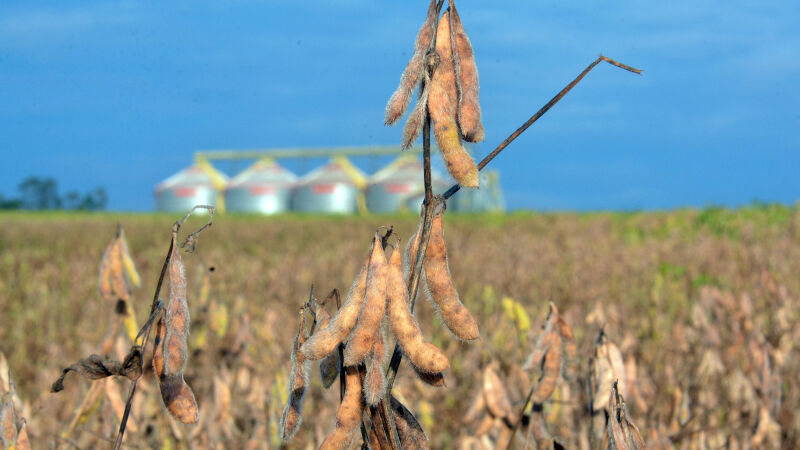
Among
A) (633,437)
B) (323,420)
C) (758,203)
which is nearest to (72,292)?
(323,420)

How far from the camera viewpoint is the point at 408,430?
0.70 meters

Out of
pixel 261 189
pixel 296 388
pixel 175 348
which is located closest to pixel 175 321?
pixel 175 348

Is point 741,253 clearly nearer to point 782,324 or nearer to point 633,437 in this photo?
point 782,324

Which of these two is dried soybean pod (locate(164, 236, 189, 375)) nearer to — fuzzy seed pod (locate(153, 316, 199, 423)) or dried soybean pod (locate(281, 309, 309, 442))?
fuzzy seed pod (locate(153, 316, 199, 423))

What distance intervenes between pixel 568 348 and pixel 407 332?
0.68m

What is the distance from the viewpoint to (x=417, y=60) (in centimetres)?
68

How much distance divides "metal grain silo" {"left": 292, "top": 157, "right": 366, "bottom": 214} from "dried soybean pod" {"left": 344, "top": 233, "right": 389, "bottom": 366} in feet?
116

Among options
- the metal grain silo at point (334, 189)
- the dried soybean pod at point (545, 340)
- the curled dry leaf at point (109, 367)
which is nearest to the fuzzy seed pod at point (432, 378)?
the curled dry leaf at point (109, 367)

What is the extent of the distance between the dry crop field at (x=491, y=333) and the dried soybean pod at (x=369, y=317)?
9 cm

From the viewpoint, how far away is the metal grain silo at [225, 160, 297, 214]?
38.0 metres

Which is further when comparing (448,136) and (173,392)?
(173,392)

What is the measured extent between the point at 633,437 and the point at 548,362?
14.2 inches

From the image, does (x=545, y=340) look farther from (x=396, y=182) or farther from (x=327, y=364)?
(x=396, y=182)

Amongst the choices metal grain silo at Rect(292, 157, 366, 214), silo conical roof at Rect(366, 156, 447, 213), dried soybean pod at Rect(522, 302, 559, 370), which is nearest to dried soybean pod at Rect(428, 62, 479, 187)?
dried soybean pod at Rect(522, 302, 559, 370)
